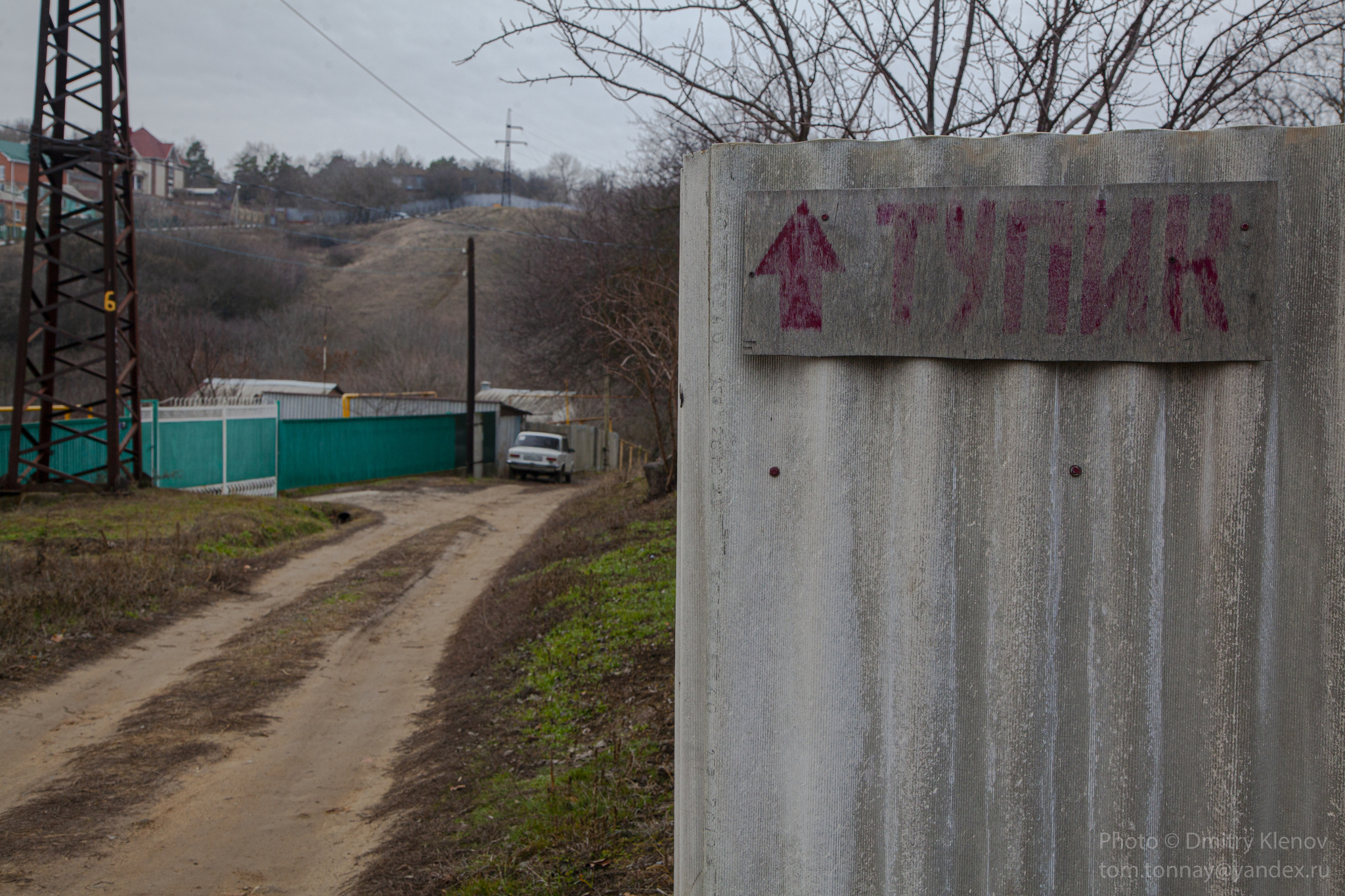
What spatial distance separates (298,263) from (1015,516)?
78.5m

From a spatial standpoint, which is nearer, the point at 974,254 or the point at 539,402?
the point at 974,254

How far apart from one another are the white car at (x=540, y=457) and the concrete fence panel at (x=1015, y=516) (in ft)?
97.8

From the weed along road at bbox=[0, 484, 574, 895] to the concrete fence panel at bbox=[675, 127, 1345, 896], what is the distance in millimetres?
3243

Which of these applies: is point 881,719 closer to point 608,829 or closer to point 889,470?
point 889,470

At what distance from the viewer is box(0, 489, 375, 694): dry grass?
336 inches

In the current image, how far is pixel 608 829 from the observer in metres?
4.12

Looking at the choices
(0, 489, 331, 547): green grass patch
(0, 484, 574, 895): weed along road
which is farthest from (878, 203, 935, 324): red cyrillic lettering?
(0, 489, 331, 547): green grass patch

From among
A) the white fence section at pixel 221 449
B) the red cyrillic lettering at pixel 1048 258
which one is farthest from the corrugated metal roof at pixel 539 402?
the red cyrillic lettering at pixel 1048 258

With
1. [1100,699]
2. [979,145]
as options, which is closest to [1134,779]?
[1100,699]

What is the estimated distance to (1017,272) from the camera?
78.8 inches

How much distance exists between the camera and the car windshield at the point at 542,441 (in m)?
32.2

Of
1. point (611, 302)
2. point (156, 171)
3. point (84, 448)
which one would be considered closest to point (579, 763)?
point (611, 302)

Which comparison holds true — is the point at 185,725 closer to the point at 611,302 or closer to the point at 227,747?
the point at 227,747

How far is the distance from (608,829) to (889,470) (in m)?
2.70
